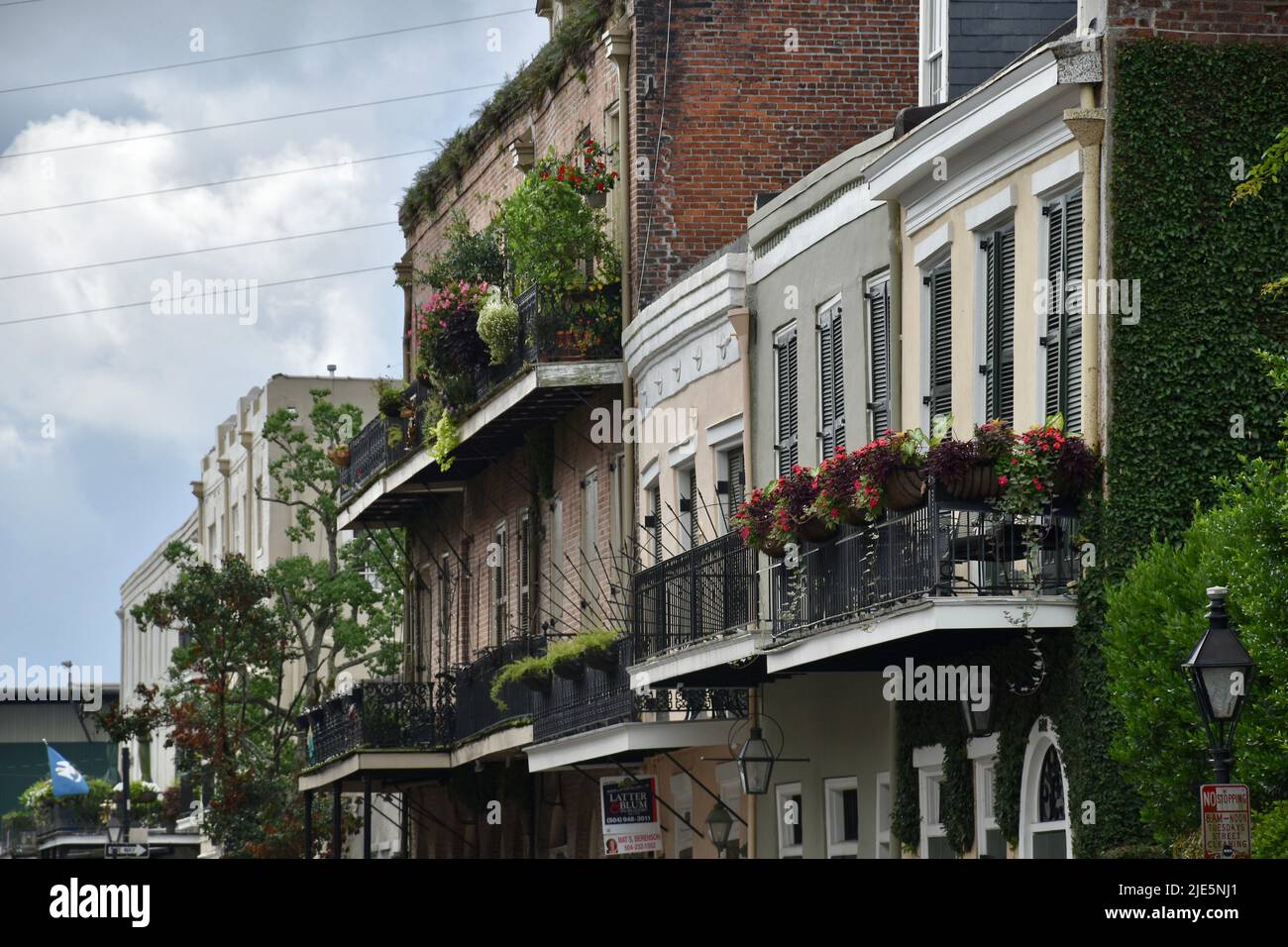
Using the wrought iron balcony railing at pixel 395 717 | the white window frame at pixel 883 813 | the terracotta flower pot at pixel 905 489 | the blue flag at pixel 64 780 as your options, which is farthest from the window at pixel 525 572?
the blue flag at pixel 64 780

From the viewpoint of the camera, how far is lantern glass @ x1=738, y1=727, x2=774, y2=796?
59.9 feet

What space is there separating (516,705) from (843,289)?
865 centimetres

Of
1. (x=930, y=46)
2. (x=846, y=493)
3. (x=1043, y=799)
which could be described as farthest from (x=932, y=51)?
(x=1043, y=799)

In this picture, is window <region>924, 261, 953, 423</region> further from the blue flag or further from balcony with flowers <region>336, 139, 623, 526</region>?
the blue flag

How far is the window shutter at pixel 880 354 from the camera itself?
1727 centimetres

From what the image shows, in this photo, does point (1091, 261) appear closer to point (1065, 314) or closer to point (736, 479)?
point (1065, 314)

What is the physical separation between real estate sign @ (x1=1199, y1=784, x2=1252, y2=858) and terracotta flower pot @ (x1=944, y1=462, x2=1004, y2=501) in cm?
373

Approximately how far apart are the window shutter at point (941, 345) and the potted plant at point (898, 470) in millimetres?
1729

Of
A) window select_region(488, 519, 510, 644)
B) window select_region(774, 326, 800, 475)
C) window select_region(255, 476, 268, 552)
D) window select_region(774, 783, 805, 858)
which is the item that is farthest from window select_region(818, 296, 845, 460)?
window select_region(255, 476, 268, 552)

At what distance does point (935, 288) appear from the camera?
16.5 meters

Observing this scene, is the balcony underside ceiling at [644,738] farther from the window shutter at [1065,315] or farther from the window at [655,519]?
the window shutter at [1065,315]

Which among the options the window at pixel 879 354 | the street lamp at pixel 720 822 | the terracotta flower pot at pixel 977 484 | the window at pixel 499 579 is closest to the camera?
the terracotta flower pot at pixel 977 484
